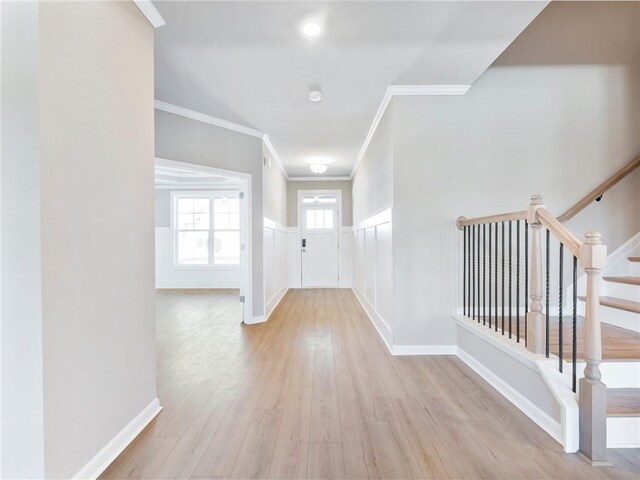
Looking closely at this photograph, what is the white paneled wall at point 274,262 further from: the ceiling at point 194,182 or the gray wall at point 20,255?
the gray wall at point 20,255

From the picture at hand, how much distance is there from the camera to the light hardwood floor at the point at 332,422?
→ 1468 mm

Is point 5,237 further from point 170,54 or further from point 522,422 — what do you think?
point 522,422

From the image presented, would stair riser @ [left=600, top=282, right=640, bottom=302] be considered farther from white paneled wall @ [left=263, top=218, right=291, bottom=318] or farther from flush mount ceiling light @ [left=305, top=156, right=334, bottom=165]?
flush mount ceiling light @ [left=305, top=156, right=334, bottom=165]

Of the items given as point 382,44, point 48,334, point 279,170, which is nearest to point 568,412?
point 48,334

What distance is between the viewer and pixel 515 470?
1441mm

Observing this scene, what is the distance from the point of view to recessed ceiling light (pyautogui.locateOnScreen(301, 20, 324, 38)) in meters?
2.03

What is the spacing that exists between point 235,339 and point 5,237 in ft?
8.42

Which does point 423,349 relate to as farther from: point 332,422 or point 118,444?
point 118,444

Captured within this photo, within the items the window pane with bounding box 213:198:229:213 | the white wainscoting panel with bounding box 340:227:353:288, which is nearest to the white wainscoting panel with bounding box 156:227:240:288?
the window pane with bounding box 213:198:229:213

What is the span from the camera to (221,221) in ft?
24.2

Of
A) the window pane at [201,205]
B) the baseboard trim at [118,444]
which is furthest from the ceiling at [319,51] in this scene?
the window pane at [201,205]

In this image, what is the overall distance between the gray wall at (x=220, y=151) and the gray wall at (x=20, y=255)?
2162 millimetres

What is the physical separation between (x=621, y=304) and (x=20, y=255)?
11.1 ft

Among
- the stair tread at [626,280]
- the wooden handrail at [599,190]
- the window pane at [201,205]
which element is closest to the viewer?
the stair tread at [626,280]
